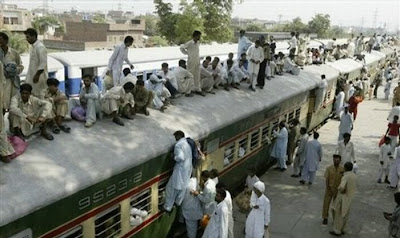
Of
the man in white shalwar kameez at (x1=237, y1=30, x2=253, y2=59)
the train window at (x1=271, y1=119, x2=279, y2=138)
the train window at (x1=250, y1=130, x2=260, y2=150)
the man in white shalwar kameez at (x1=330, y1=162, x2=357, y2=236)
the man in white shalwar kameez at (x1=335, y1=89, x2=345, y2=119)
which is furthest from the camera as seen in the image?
the man in white shalwar kameez at (x1=335, y1=89, x2=345, y2=119)

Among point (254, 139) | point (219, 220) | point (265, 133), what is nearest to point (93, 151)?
point (219, 220)

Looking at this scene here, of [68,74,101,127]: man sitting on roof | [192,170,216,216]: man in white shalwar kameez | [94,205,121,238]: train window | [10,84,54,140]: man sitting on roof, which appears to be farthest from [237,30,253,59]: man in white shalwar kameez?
[10,84,54,140]: man sitting on roof

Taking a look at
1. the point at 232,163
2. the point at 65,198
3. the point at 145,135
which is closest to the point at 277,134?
the point at 232,163

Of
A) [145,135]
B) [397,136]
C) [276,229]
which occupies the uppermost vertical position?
[145,135]

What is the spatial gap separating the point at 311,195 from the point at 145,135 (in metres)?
5.95

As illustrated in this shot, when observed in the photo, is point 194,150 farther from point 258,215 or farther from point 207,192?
point 258,215

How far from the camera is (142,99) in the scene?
733 centimetres

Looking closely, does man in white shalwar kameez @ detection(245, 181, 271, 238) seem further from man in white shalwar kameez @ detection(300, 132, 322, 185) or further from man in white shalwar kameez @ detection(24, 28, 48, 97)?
man in white shalwar kameez @ detection(300, 132, 322, 185)

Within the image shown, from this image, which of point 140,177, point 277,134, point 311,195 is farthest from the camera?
point 277,134

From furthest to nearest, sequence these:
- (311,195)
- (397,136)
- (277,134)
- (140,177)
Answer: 1. (397,136)
2. (277,134)
3. (311,195)
4. (140,177)

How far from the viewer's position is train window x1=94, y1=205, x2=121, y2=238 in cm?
553

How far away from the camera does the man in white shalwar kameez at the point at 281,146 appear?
1162 cm

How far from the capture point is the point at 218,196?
6562mm

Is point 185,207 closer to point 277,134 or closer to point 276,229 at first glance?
point 276,229
